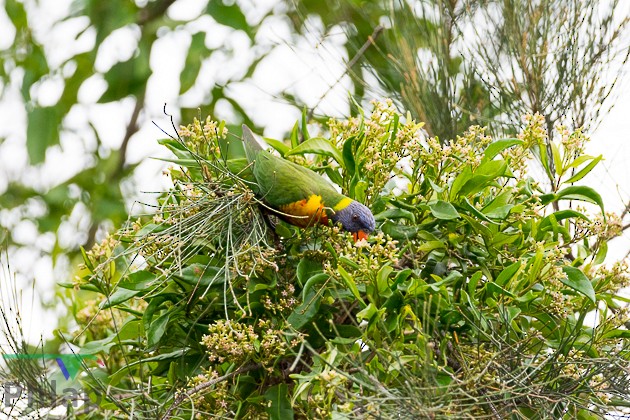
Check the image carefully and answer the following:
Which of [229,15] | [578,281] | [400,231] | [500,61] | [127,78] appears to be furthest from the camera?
[127,78]

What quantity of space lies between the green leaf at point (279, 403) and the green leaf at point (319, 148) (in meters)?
0.46

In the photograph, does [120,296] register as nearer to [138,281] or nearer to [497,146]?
[138,281]

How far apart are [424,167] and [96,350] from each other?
2.53 feet

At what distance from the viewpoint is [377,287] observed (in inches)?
56.0

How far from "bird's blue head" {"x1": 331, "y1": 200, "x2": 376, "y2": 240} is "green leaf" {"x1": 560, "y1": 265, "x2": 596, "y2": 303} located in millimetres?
370

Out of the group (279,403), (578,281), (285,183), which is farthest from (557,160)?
(279,403)

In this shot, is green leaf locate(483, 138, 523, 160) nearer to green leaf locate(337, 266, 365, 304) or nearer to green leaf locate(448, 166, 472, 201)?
green leaf locate(448, 166, 472, 201)

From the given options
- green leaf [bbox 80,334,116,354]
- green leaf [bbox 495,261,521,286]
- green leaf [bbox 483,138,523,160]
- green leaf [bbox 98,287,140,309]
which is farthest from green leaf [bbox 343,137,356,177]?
green leaf [bbox 80,334,116,354]

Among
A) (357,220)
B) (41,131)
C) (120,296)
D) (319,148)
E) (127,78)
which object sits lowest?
(41,131)

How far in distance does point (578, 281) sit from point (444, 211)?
27cm

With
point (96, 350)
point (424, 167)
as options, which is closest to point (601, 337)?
point (424, 167)

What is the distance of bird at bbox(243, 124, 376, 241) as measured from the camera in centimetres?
160

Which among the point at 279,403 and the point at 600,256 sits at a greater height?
the point at 600,256

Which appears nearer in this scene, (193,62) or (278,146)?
(278,146)
